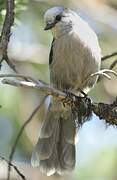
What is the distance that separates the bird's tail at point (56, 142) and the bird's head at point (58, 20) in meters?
0.52

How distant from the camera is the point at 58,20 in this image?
365 cm

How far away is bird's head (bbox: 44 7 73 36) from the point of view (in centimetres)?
354

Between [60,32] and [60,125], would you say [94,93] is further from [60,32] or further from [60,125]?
[60,32]

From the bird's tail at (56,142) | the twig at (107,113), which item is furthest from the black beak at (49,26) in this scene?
the twig at (107,113)

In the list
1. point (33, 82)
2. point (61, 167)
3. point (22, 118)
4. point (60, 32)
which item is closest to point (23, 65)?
point (22, 118)

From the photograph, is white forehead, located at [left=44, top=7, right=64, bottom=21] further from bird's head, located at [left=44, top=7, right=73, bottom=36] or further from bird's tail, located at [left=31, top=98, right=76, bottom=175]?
bird's tail, located at [left=31, top=98, right=76, bottom=175]

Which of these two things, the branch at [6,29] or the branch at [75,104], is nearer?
the branch at [6,29]

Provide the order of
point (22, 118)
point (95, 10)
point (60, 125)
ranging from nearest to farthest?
point (60, 125) < point (22, 118) < point (95, 10)

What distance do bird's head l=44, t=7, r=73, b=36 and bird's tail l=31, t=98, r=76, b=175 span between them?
0.52m

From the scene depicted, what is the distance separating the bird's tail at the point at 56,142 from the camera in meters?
3.54

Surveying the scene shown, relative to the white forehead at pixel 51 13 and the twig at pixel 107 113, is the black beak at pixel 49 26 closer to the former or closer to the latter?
the white forehead at pixel 51 13

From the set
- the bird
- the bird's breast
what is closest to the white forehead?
the bird

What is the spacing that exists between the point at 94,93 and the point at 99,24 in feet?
2.12

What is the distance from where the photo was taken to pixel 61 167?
3.59m
